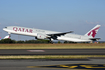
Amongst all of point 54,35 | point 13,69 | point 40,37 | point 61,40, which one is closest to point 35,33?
point 40,37

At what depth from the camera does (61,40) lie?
5506cm

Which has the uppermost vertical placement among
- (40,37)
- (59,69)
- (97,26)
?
A: (97,26)

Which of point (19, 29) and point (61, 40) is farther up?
point (19, 29)

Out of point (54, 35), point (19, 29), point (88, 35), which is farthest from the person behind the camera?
point (88, 35)

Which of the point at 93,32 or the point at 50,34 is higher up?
the point at 93,32

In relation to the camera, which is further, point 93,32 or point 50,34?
point 93,32

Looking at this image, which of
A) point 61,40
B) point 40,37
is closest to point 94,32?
point 61,40

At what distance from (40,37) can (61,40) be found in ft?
31.3

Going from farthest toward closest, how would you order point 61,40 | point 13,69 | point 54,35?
1. point 61,40
2. point 54,35
3. point 13,69

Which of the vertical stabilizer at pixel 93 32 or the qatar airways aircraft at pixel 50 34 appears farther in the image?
the vertical stabilizer at pixel 93 32

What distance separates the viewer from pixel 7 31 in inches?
1898

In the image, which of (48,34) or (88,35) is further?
(88,35)

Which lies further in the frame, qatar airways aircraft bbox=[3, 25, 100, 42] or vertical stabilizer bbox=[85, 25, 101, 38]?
vertical stabilizer bbox=[85, 25, 101, 38]

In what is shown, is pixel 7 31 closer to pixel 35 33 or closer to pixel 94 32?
pixel 35 33
